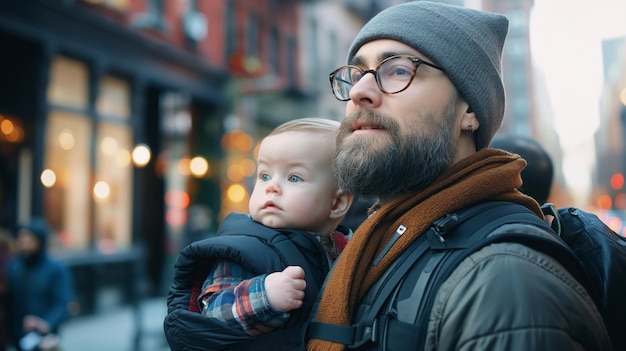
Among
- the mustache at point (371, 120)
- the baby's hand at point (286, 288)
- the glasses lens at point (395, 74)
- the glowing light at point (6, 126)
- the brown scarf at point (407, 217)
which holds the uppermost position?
the glowing light at point (6, 126)

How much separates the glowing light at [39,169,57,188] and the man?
32.9ft

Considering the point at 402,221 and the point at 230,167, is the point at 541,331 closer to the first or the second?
the point at 402,221

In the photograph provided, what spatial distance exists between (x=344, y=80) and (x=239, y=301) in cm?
93

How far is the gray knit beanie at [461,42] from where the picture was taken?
2.08m

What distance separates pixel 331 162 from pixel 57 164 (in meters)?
10.4

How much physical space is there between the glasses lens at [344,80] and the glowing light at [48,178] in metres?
9.91

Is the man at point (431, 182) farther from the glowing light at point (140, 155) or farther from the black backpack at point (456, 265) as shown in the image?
the glowing light at point (140, 155)

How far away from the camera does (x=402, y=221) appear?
195 centimetres

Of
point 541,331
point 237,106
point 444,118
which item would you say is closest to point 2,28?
point 237,106

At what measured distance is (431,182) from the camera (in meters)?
2.06

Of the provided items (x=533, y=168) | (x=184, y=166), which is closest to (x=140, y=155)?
(x=184, y=166)

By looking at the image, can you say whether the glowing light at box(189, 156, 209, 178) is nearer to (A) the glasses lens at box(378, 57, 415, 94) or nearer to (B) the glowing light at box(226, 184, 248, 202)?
(B) the glowing light at box(226, 184, 248, 202)

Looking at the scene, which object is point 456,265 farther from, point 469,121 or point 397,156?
point 469,121

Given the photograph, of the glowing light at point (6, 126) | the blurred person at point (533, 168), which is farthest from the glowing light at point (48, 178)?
the blurred person at point (533, 168)
